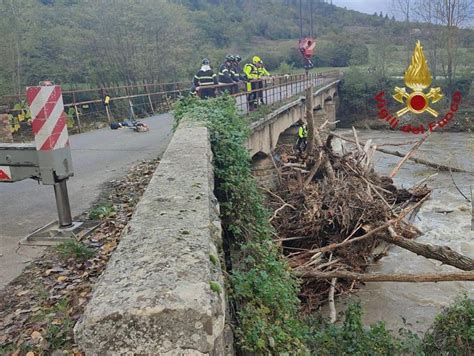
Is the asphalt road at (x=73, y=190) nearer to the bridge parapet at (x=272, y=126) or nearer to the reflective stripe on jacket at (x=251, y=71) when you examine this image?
the bridge parapet at (x=272, y=126)

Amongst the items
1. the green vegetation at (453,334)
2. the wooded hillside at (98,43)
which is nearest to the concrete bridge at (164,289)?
the green vegetation at (453,334)

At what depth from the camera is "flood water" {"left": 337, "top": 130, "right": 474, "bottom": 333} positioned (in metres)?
9.03

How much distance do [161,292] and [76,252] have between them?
2.52 meters

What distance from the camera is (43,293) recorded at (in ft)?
11.0

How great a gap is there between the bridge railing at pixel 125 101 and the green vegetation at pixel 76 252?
28.4ft

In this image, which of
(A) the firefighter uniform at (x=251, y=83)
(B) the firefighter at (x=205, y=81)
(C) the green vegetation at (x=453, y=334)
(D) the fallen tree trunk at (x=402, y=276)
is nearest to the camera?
(C) the green vegetation at (x=453, y=334)

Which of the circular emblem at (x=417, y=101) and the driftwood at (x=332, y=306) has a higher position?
the circular emblem at (x=417, y=101)

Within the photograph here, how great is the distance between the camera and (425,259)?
11648 millimetres

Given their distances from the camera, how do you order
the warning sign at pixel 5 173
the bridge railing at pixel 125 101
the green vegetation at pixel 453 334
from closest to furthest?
1. the warning sign at pixel 5 173
2. the green vegetation at pixel 453 334
3. the bridge railing at pixel 125 101

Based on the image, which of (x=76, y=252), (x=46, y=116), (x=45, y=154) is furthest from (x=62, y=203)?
(x=46, y=116)

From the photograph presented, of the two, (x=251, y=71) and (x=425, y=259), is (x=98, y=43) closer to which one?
(x=251, y=71)

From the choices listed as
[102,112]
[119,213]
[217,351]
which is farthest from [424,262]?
[102,112]

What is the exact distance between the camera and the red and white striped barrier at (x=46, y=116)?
4145 mm

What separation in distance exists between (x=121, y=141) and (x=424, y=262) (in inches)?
320
